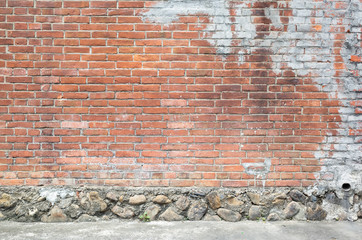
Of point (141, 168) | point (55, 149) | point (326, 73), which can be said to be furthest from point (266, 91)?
point (55, 149)

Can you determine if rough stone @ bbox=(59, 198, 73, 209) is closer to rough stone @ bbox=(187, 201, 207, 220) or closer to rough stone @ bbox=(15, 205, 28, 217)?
rough stone @ bbox=(15, 205, 28, 217)

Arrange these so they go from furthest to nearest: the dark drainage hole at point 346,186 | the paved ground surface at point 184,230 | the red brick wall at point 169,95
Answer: the dark drainage hole at point 346,186, the red brick wall at point 169,95, the paved ground surface at point 184,230

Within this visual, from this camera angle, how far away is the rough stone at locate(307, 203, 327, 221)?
3494 mm

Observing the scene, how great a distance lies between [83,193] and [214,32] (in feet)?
7.85

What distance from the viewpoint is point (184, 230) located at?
3.21 metres

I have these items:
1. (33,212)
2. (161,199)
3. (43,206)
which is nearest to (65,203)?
(43,206)

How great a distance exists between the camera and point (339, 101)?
11.4 ft

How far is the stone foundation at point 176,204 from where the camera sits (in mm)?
3439

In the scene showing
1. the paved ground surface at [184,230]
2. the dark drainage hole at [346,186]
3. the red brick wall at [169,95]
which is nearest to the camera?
the paved ground surface at [184,230]

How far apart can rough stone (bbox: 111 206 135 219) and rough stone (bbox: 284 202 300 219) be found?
180 cm

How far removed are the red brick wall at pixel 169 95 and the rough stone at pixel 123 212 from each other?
11.9 inches

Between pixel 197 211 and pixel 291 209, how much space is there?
1.10 m

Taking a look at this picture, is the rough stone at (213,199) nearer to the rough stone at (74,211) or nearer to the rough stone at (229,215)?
the rough stone at (229,215)

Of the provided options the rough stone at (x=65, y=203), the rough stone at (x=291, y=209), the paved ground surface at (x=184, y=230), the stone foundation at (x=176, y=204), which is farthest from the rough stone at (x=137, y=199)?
the rough stone at (x=291, y=209)
